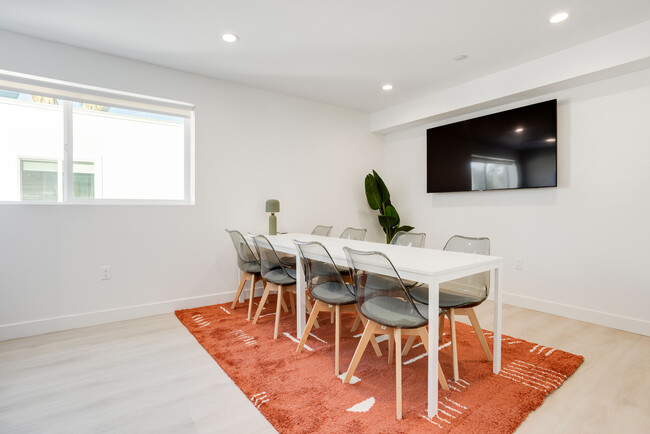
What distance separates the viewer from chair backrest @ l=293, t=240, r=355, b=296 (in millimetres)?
2170

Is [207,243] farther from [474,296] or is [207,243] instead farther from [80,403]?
[474,296]

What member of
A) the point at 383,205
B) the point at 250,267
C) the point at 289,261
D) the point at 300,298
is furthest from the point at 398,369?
the point at 383,205

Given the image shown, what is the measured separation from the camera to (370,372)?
204cm

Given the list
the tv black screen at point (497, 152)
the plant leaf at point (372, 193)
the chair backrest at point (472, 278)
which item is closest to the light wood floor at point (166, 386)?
the chair backrest at point (472, 278)

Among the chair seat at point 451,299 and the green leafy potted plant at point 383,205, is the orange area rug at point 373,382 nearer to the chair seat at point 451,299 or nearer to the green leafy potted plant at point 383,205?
Result: the chair seat at point 451,299

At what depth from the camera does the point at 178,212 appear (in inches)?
131

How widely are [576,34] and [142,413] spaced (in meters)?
3.94

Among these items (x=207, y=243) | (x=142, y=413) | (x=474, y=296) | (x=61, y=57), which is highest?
(x=61, y=57)

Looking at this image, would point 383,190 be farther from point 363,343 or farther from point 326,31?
point 363,343

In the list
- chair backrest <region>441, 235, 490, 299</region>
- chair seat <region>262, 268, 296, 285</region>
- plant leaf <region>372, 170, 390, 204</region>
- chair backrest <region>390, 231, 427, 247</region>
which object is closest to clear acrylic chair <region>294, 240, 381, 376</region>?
chair seat <region>262, 268, 296, 285</region>

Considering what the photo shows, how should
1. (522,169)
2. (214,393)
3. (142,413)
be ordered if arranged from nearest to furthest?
(142,413)
(214,393)
(522,169)

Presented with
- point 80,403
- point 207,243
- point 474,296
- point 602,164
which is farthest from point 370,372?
point 602,164

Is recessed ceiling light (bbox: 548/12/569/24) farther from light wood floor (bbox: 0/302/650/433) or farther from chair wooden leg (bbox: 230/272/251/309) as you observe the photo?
chair wooden leg (bbox: 230/272/251/309)

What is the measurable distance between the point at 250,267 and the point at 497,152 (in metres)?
2.86
